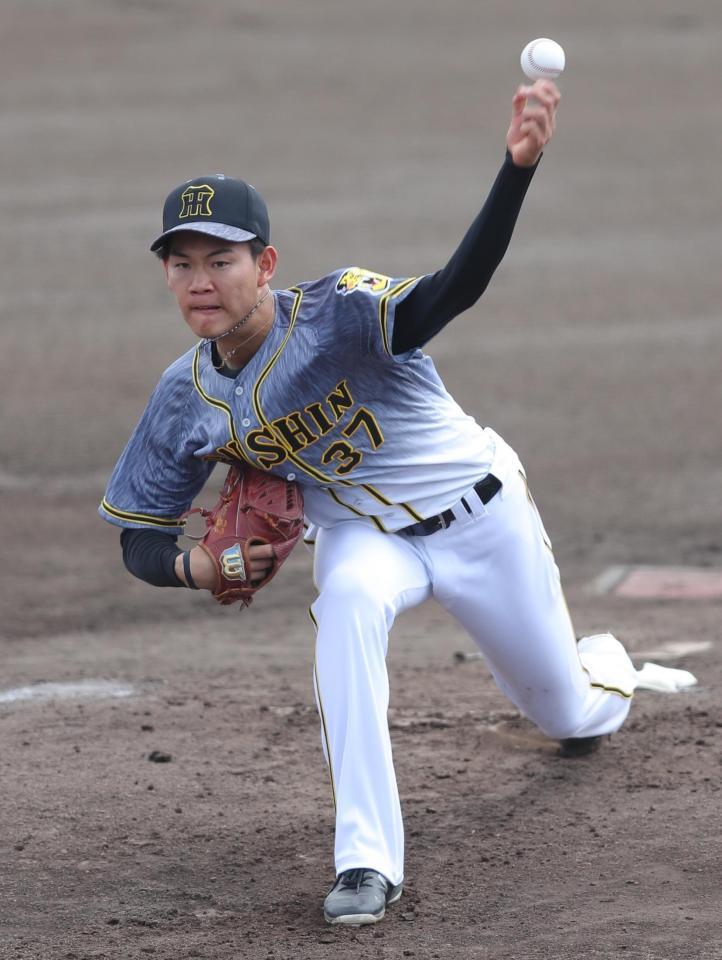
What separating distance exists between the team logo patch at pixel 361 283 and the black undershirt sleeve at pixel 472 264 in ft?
0.28

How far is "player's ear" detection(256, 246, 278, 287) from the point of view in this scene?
12.1 feet

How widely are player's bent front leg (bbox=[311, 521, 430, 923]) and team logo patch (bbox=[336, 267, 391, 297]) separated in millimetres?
650

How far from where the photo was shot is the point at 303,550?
7344mm

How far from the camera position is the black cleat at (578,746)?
4.43 meters

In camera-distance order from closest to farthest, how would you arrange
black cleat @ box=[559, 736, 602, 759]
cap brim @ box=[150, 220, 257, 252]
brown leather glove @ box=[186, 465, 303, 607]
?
cap brim @ box=[150, 220, 257, 252]
brown leather glove @ box=[186, 465, 303, 607]
black cleat @ box=[559, 736, 602, 759]

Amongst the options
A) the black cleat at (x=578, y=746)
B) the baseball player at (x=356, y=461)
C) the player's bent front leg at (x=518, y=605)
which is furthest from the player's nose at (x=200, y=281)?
the black cleat at (x=578, y=746)

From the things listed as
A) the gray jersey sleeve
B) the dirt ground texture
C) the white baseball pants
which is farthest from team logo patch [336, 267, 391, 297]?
the dirt ground texture

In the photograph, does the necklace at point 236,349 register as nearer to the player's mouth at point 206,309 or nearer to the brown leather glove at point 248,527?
the player's mouth at point 206,309

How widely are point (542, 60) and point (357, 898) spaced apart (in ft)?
6.11

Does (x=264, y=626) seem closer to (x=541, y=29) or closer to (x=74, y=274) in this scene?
(x=74, y=274)

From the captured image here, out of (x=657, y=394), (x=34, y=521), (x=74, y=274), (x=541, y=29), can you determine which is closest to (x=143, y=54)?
(x=541, y=29)

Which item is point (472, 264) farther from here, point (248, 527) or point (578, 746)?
point (578, 746)

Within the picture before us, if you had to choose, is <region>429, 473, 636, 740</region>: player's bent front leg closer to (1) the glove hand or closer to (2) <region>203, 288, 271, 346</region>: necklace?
(1) the glove hand

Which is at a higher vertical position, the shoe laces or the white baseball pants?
the white baseball pants
